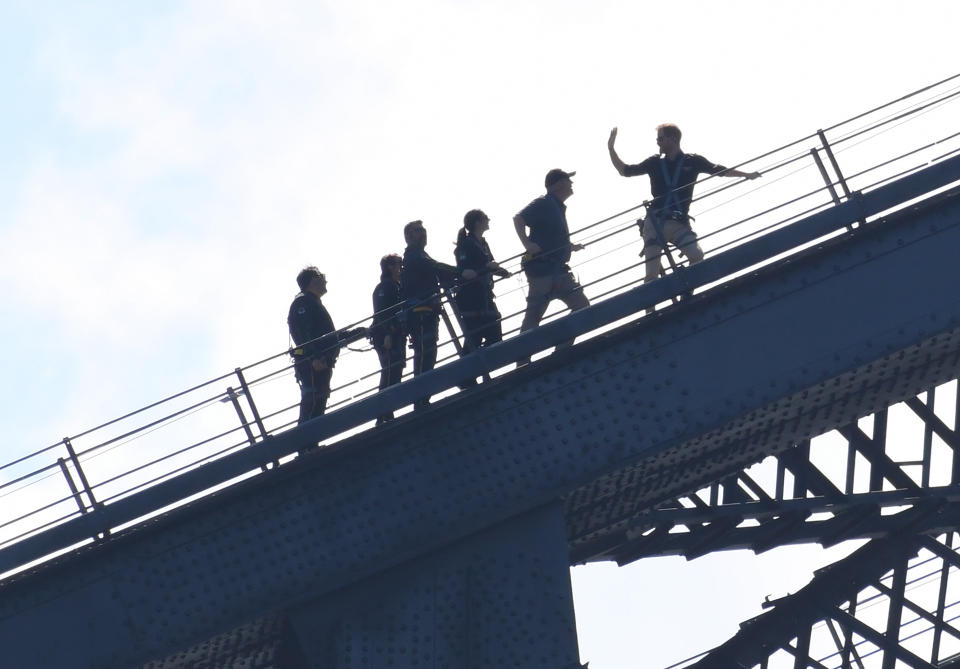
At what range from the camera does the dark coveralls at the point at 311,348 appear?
42.8ft

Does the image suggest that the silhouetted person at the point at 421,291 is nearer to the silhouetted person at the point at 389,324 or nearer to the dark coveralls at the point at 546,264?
the silhouetted person at the point at 389,324

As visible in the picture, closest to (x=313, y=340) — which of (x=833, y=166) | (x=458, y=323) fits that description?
(x=458, y=323)

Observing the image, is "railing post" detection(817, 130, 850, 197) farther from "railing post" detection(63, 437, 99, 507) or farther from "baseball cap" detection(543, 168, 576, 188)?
"railing post" detection(63, 437, 99, 507)

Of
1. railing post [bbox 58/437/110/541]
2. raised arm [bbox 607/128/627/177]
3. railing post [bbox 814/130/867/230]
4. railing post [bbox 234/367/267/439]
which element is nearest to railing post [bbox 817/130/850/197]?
railing post [bbox 814/130/867/230]

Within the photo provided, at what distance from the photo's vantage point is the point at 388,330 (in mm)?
13609

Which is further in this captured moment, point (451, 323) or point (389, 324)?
point (389, 324)

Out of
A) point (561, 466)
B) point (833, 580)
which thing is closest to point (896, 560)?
point (833, 580)

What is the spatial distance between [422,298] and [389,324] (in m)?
0.41

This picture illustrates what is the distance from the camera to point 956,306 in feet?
40.0

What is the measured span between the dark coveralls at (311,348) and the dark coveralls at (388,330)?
0.45 metres

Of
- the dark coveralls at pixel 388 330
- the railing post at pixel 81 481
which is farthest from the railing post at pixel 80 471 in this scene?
the dark coveralls at pixel 388 330

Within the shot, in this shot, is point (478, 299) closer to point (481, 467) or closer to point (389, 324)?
point (389, 324)

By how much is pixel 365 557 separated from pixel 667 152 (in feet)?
16.2

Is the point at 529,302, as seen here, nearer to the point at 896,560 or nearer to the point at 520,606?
the point at 520,606
